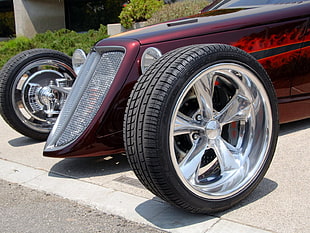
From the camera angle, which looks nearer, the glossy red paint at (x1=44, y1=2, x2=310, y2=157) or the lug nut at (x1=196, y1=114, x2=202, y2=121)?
the lug nut at (x1=196, y1=114, x2=202, y2=121)

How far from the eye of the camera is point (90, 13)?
57.4 feet

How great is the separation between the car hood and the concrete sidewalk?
1.15 meters

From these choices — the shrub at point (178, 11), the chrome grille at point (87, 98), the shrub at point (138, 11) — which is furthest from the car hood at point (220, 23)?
the shrub at point (138, 11)

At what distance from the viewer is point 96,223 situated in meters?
2.82

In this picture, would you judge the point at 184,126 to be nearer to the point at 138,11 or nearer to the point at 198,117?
the point at 198,117

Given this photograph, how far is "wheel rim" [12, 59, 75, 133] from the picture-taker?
Result: 4.60 m

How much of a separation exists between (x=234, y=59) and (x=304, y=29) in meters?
1.74

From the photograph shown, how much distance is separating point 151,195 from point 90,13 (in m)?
15.3

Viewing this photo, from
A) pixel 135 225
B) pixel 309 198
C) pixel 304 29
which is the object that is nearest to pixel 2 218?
pixel 135 225

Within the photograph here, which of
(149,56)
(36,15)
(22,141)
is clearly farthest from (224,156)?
(36,15)

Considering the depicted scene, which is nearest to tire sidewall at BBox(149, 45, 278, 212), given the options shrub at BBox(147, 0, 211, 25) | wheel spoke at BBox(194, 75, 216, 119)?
wheel spoke at BBox(194, 75, 216, 119)

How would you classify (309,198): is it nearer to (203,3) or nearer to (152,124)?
(152,124)

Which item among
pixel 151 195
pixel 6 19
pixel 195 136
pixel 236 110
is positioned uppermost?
pixel 236 110

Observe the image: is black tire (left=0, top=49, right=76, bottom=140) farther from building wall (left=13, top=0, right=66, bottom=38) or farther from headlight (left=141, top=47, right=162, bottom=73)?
building wall (left=13, top=0, right=66, bottom=38)
